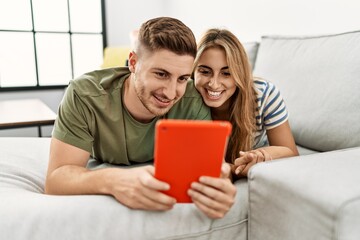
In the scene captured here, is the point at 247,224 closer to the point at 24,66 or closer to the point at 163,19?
the point at 163,19

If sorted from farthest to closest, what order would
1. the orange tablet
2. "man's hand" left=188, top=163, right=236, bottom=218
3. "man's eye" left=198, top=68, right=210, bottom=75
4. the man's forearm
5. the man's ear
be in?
"man's eye" left=198, top=68, right=210, bottom=75 → the man's ear → the man's forearm → "man's hand" left=188, top=163, right=236, bottom=218 → the orange tablet

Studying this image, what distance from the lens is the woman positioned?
1130 millimetres

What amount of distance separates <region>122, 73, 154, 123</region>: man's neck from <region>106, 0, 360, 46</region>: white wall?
0.42 meters

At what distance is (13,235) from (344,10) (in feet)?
5.17

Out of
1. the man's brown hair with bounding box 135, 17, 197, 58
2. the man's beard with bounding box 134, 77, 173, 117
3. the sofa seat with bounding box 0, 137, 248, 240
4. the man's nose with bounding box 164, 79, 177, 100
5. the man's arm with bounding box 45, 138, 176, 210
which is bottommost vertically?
the sofa seat with bounding box 0, 137, 248, 240

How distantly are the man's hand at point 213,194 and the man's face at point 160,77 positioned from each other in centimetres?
35

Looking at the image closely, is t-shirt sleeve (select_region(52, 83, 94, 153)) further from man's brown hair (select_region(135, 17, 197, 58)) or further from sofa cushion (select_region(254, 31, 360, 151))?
sofa cushion (select_region(254, 31, 360, 151))

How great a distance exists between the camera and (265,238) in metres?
0.77

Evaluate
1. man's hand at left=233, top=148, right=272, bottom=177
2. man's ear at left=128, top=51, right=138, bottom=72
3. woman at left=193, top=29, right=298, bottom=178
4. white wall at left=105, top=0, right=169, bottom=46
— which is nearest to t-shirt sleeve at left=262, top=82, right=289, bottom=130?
woman at left=193, top=29, right=298, bottom=178

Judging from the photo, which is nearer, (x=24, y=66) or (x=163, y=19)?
(x=163, y=19)

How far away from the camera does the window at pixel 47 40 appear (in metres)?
3.25

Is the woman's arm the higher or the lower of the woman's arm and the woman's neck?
the lower

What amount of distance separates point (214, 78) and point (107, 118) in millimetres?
379

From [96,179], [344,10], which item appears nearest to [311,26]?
[344,10]
